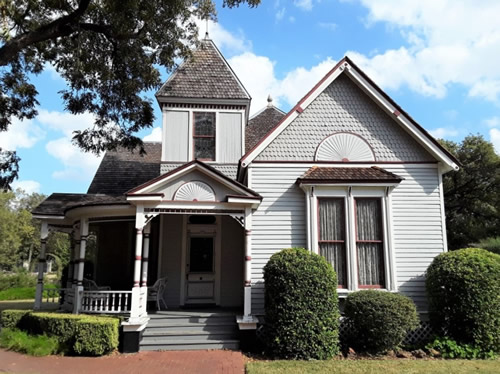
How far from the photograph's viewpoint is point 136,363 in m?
7.98

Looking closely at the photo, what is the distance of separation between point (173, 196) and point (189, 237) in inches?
112

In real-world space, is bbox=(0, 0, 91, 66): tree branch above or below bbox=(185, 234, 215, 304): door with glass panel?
above

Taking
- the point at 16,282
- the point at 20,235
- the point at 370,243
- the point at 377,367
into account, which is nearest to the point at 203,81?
the point at 370,243

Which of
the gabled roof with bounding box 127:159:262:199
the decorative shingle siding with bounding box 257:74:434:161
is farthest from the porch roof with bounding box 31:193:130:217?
the decorative shingle siding with bounding box 257:74:434:161

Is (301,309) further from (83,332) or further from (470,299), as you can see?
(83,332)

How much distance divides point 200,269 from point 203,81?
661cm

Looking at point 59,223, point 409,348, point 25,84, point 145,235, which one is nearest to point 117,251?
point 59,223

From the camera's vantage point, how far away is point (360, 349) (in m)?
8.90

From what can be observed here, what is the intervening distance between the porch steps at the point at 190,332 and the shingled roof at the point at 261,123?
22.4ft

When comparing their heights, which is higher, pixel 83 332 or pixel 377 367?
pixel 83 332

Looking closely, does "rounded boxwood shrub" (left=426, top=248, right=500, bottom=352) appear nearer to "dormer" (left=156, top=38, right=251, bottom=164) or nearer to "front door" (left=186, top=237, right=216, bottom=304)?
"front door" (left=186, top=237, right=216, bottom=304)

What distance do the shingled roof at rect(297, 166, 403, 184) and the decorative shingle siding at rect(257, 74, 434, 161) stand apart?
1.95ft

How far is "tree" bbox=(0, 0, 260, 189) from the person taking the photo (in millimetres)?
10359

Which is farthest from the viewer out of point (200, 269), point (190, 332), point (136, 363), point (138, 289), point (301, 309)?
point (200, 269)
